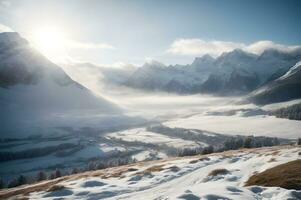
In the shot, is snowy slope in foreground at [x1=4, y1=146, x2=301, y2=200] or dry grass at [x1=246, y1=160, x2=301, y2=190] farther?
dry grass at [x1=246, y1=160, x2=301, y2=190]

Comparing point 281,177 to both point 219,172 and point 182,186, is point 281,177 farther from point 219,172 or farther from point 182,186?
point 182,186

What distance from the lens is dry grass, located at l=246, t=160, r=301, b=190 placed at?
38100 mm

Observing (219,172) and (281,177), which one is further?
(219,172)

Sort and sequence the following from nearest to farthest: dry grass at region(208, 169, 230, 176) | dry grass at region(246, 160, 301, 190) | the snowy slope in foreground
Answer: the snowy slope in foreground
dry grass at region(246, 160, 301, 190)
dry grass at region(208, 169, 230, 176)

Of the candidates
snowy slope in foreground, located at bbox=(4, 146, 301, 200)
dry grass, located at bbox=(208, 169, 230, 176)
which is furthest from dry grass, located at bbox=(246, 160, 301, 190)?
dry grass, located at bbox=(208, 169, 230, 176)

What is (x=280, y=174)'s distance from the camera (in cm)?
4219

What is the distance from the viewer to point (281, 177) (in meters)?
40.9

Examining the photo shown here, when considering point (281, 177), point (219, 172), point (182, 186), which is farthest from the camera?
point (219, 172)

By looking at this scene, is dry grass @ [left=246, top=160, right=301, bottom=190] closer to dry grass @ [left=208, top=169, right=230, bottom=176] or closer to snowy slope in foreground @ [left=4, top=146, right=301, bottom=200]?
snowy slope in foreground @ [left=4, top=146, right=301, bottom=200]

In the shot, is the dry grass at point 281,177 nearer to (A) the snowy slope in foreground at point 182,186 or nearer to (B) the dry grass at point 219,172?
(A) the snowy slope in foreground at point 182,186

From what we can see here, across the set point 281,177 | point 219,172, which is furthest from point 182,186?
point 281,177

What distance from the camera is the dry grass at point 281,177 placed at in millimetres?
38100

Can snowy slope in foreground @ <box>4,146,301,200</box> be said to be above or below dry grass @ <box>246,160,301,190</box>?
below

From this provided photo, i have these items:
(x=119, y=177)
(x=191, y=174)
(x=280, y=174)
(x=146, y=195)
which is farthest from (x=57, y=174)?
(x=280, y=174)
